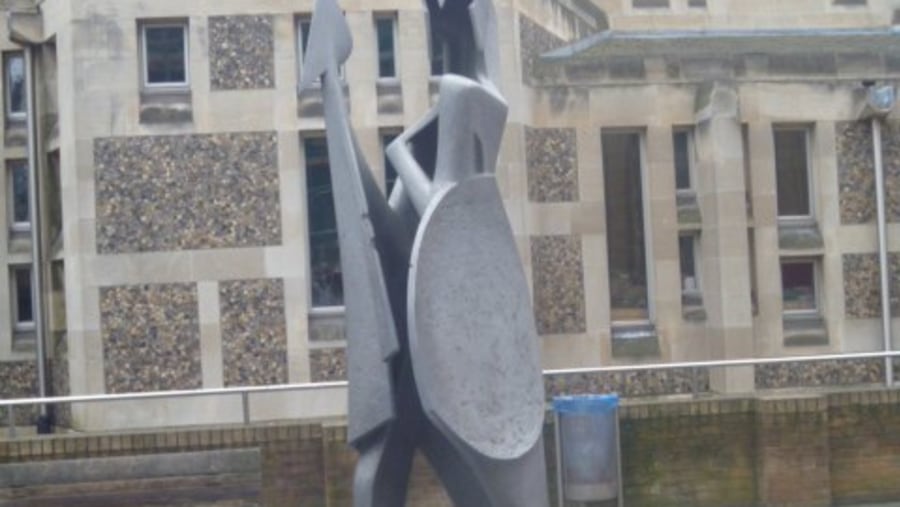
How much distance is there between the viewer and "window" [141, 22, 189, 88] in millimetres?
25031

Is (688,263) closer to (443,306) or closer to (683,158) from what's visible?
(683,158)

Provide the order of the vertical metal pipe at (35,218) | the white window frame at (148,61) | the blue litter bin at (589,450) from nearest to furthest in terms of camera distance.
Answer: the blue litter bin at (589,450) < the white window frame at (148,61) < the vertical metal pipe at (35,218)

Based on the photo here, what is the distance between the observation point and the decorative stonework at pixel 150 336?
24.4 meters

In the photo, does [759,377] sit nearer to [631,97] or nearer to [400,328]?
[631,97]

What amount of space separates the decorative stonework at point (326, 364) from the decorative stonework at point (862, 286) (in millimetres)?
Answer: 8631

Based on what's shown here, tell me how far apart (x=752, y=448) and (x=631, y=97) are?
9.18 metres

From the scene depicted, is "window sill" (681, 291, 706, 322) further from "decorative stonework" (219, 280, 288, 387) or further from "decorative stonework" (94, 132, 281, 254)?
"decorative stonework" (94, 132, 281, 254)

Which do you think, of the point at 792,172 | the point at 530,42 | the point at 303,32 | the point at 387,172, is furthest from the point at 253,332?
the point at 792,172

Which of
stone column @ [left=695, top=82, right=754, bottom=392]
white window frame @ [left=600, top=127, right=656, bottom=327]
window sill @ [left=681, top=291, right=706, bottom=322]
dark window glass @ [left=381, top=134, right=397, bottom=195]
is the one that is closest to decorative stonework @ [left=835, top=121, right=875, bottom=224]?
stone column @ [left=695, top=82, right=754, bottom=392]

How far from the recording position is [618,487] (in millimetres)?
18594

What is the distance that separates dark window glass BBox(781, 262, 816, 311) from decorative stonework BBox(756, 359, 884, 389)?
46.2 inches

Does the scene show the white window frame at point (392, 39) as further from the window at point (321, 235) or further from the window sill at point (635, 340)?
the window sill at point (635, 340)

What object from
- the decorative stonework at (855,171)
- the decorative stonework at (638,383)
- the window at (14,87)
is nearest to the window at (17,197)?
the window at (14,87)

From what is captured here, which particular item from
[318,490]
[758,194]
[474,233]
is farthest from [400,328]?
[758,194]
